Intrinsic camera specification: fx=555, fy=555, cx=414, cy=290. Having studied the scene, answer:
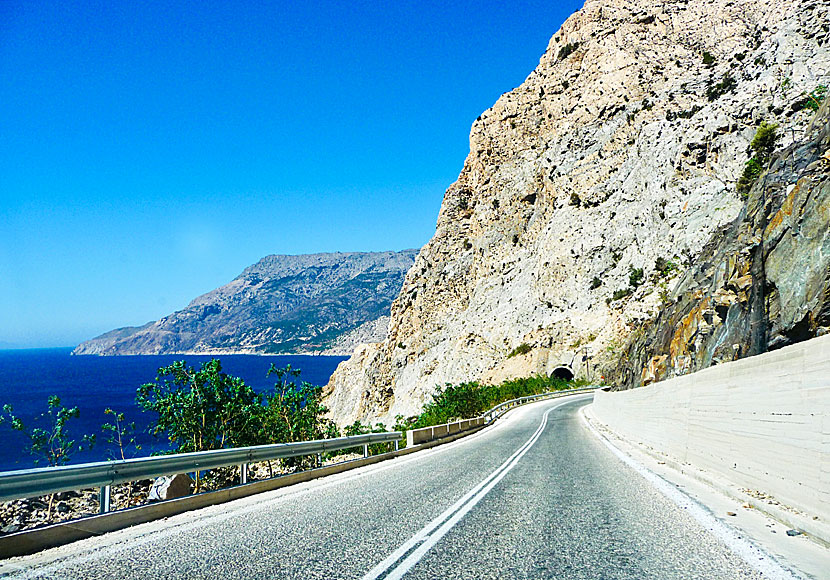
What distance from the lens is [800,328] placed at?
1841 cm

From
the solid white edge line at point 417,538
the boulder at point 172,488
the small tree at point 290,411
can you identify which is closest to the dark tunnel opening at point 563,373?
the small tree at point 290,411

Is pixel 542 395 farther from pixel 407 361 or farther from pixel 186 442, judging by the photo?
pixel 186 442

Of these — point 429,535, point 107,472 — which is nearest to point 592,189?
point 429,535

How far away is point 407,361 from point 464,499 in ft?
229

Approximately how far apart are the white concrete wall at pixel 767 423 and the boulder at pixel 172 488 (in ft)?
25.4

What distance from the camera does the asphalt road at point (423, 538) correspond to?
15.6 ft

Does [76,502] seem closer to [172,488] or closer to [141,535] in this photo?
[172,488]

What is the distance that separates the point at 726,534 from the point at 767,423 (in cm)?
152

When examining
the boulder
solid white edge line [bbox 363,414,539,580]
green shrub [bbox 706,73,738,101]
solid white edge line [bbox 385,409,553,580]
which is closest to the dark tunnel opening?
green shrub [bbox 706,73,738,101]

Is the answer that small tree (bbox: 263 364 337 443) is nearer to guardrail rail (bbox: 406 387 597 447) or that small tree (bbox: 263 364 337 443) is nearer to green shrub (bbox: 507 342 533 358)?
guardrail rail (bbox: 406 387 597 447)

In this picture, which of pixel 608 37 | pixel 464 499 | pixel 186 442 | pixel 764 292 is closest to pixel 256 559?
pixel 464 499

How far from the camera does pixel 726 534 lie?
5.81m

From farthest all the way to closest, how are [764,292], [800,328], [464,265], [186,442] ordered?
[464,265]
[764,292]
[800,328]
[186,442]

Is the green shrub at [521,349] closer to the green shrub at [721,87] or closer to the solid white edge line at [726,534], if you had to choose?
the green shrub at [721,87]
